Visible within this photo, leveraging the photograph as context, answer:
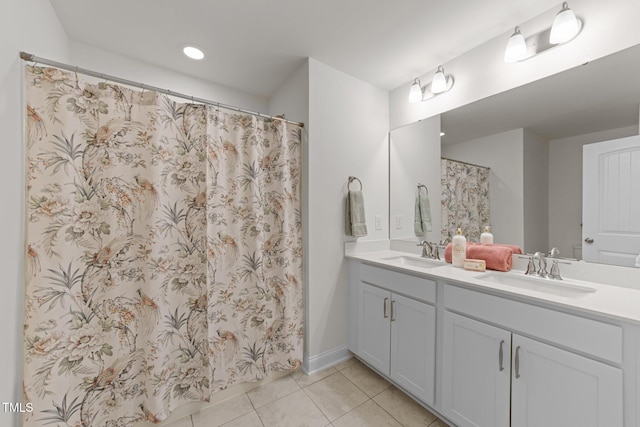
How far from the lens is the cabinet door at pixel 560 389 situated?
88cm

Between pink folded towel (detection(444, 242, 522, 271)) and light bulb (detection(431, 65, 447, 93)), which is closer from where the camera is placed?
pink folded towel (detection(444, 242, 522, 271))

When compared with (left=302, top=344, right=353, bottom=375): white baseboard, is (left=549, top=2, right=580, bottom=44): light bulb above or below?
above

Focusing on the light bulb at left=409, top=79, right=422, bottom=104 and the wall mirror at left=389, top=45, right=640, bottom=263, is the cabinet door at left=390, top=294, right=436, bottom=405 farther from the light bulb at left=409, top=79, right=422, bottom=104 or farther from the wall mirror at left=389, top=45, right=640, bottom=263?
the light bulb at left=409, top=79, right=422, bottom=104

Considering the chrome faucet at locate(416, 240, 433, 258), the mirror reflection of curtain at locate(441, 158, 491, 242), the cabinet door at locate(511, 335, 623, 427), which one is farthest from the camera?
the chrome faucet at locate(416, 240, 433, 258)

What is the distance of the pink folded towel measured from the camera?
1.46 m

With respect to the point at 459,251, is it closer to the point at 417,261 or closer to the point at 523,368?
the point at 417,261

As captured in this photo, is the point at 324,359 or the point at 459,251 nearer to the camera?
the point at 459,251

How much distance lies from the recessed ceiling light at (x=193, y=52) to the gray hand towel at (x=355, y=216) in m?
1.55

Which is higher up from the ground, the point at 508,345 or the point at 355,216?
the point at 355,216

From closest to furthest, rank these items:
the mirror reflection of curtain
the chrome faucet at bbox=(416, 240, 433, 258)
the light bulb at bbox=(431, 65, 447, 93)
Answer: the mirror reflection of curtain → the light bulb at bbox=(431, 65, 447, 93) → the chrome faucet at bbox=(416, 240, 433, 258)

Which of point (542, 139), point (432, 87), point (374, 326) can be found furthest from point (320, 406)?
point (432, 87)

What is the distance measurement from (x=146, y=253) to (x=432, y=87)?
224 centimetres

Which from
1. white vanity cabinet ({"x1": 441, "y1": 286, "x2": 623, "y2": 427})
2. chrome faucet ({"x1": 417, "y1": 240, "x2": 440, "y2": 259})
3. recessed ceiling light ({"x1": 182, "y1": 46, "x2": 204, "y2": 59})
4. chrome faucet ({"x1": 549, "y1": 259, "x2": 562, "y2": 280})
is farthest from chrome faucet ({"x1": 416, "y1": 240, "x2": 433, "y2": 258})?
recessed ceiling light ({"x1": 182, "y1": 46, "x2": 204, "y2": 59})

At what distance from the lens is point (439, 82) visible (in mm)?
1808
